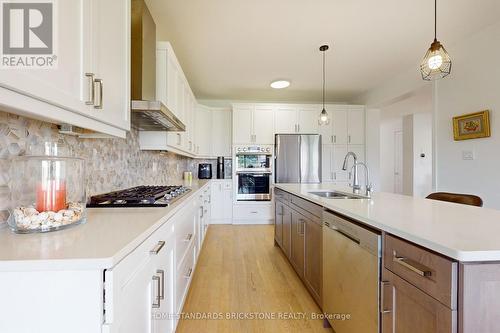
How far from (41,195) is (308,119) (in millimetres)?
4423

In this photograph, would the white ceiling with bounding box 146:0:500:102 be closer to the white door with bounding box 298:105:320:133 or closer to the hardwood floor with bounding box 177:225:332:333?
the white door with bounding box 298:105:320:133

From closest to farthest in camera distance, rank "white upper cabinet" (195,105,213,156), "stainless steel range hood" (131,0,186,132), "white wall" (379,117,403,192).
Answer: "stainless steel range hood" (131,0,186,132)
"white upper cabinet" (195,105,213,156)
"white wall" (379,117,403,192)

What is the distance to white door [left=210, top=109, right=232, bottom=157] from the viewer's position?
16.1 ft

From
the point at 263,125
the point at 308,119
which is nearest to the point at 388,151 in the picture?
the point at 308,119

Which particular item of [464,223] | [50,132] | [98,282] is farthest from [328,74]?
[98,282]

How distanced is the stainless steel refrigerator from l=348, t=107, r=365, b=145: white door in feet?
2.93

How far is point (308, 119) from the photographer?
4789 millimetres

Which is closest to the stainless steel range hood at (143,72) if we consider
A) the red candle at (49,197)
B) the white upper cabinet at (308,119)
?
the red candle at (49,197)

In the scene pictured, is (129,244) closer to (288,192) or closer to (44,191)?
(44,191)

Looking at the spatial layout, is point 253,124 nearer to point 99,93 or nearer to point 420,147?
point 99,93

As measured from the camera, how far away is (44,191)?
965 mm

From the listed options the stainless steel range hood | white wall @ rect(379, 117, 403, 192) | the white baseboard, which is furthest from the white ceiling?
white wall @ rect(379, 117, 403, 192)

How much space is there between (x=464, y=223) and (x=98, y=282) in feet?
4.49

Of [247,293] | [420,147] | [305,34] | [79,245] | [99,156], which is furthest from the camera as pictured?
[420,147]
